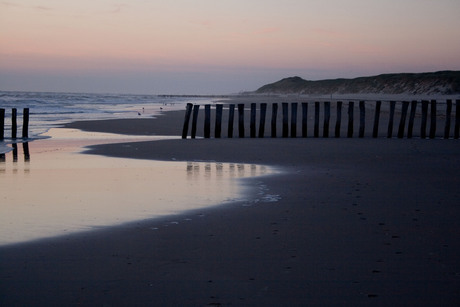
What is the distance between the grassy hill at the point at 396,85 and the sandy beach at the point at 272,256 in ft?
262

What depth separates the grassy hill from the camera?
90625 millimetres

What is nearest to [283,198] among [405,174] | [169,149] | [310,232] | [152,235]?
[310,232]

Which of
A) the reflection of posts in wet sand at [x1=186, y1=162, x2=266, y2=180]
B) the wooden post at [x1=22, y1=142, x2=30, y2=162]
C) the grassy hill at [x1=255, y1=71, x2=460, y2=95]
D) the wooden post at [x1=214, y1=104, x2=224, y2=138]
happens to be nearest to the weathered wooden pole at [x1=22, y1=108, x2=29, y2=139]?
the wooden post at [x1=22, y1=142, x2=30, y2=162]

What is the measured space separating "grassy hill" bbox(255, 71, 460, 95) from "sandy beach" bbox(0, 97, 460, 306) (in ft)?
262

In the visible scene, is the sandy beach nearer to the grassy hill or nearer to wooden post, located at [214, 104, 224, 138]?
wooden post, located at [214, 104, 224, 138]

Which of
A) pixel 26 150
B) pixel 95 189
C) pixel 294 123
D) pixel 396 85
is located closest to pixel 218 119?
pixel 294 123

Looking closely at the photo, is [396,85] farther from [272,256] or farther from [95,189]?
[272,256]

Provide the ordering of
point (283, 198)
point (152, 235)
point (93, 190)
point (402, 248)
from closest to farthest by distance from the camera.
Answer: point (402, 248), point (152, 235), point (283, 198), point (93, 190)

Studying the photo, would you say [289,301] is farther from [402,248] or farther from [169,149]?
[169,149]

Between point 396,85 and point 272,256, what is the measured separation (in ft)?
358

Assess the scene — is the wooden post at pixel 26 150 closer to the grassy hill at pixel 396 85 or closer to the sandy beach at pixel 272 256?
the sandy beach at pixel 272 256

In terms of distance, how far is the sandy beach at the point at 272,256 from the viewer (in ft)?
14.1

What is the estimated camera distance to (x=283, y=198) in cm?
829

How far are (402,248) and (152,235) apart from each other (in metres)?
2.37
